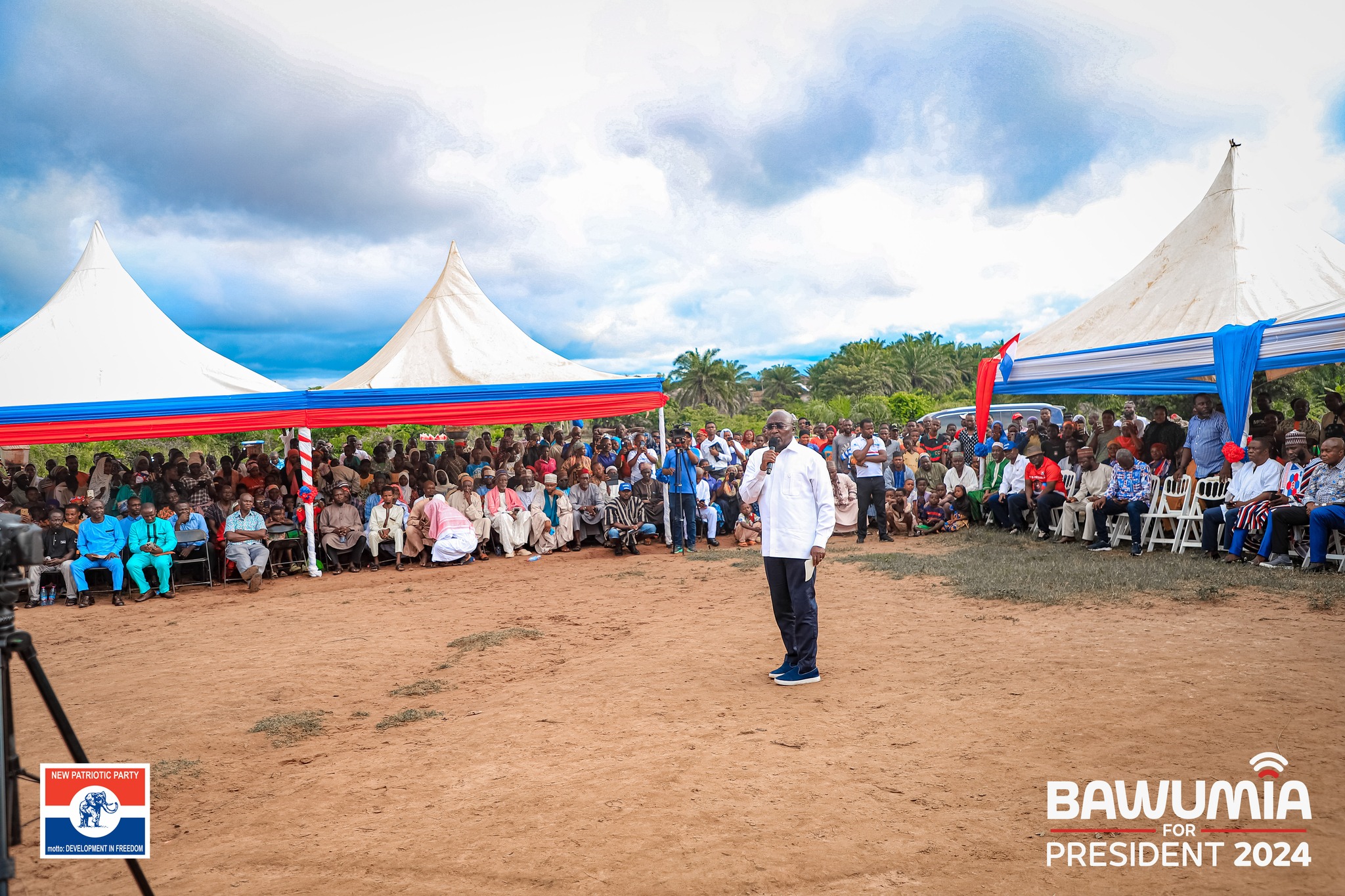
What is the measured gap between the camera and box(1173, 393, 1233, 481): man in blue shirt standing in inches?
432

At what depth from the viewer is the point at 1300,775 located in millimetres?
4027

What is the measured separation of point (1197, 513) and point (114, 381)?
15033mm

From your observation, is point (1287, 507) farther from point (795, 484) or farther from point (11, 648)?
point (11, 648)

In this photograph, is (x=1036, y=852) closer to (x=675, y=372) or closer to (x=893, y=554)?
(x=893, y=554)

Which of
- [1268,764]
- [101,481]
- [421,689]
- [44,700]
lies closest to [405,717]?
[421,689]

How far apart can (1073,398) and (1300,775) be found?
1220 inches

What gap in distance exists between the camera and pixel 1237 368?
1014 cm

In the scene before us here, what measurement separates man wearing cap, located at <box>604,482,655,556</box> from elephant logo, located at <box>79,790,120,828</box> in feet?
33.4

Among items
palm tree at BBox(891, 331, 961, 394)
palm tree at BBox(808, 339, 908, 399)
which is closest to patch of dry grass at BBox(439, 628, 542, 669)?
palm tree at BBox(808, 339, 908, 399)

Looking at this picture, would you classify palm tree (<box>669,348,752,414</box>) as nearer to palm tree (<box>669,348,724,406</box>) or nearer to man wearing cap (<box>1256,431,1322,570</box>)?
palm tree (<box>669,348,724,406</box>)

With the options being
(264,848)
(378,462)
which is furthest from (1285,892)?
(378,462)

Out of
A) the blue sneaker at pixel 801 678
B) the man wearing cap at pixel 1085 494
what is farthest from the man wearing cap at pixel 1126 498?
the blue sneaker at pixel 801 678

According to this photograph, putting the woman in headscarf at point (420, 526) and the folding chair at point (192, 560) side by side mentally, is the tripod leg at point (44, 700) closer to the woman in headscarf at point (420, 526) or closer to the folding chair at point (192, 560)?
the folding chair at point (192, 560)

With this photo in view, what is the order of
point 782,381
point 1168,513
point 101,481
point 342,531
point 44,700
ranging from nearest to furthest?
point 44,700, point 1168,513, point 342,531, point 101,481, point 782,381
